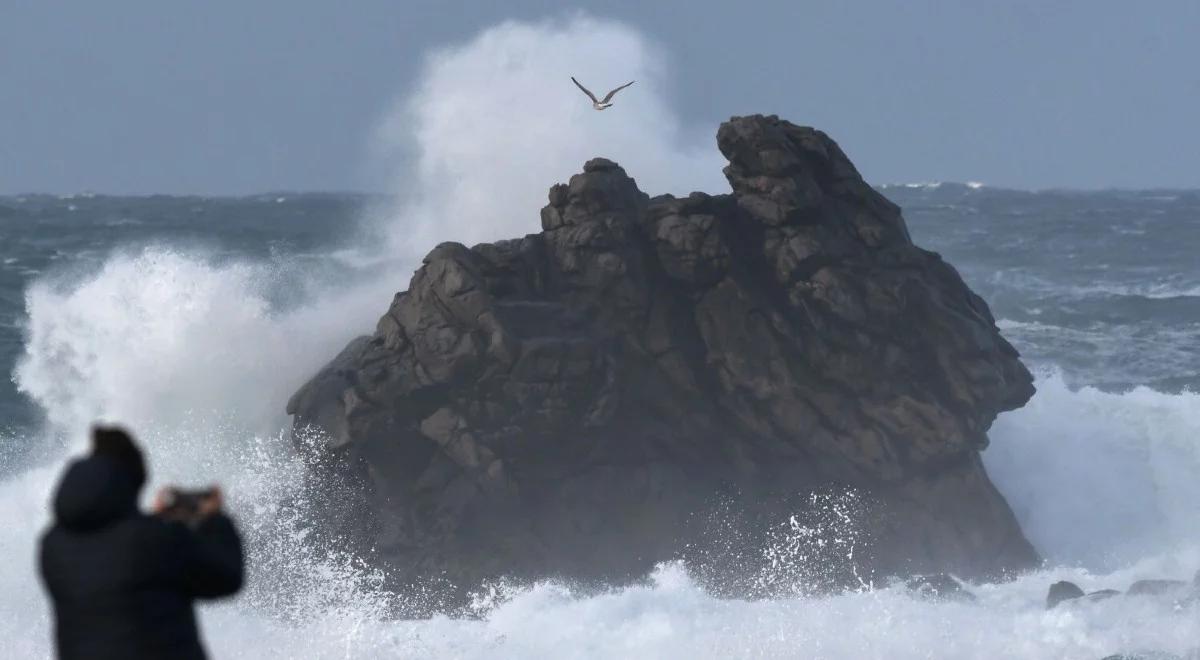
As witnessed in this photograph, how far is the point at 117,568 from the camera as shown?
5562 mm

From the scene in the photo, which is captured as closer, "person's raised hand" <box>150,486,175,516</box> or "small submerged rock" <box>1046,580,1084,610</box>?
"person's raised hand" <box>150,486,175,516</box>

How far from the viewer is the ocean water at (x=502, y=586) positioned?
21766 millimetres

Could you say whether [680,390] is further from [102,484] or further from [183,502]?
[102,484]

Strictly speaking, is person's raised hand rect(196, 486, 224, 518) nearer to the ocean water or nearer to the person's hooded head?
the person's hooded head

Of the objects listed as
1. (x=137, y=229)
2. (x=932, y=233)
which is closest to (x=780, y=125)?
(x=932, y=233)

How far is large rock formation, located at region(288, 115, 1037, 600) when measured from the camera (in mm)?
24391

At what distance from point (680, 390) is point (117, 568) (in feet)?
66.8

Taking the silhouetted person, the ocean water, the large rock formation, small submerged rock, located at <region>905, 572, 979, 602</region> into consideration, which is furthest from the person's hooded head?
small submerged rock, located at <region>905, 572, 979, 602</region>

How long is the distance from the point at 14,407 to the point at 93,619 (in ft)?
95.6

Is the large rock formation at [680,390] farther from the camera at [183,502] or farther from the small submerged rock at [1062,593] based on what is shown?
the camera at [183,502]

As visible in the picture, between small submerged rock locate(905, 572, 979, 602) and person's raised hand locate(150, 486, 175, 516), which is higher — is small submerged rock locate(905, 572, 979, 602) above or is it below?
below

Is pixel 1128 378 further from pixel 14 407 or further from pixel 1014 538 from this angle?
pixel 14 407

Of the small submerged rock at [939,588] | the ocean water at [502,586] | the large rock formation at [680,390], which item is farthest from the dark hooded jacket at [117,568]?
the small submerged rock at [939,588]

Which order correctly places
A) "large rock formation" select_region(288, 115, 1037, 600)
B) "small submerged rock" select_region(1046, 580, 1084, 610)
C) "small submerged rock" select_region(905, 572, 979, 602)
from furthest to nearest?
"large rock formation" select_region(288, 115, 1037, 600) < "small submerged rock" select_region(905, 572, 979, 602) < "small submerged rock" select_region(1046, 580, 1084, 610)
